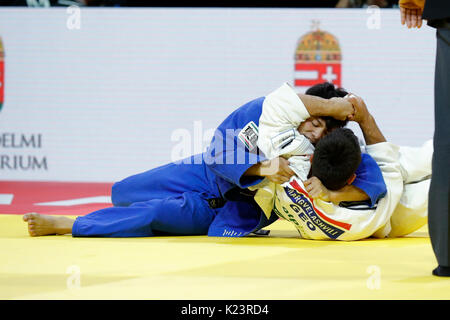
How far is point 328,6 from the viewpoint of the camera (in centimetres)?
638

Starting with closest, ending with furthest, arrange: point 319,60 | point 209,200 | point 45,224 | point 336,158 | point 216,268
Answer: point 216,268
point 336,158
point 45,224
point 209,200
point 319,60

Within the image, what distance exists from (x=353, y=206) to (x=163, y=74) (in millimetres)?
3927

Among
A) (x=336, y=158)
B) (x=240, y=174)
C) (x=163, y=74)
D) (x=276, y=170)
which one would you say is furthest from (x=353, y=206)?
(x=163, y=74)

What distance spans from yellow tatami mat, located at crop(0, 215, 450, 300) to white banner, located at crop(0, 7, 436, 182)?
10.9 ft

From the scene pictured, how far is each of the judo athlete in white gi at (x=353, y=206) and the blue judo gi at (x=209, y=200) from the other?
92 mm

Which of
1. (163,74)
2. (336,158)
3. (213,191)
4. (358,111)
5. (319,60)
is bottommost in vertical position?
(213,191)

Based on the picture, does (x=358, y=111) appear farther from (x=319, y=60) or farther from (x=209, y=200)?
(x=319, y=60)

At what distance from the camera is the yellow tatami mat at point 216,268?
5.46ft

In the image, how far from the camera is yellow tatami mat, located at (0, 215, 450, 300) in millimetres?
1665

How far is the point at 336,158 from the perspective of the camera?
8.48 feet

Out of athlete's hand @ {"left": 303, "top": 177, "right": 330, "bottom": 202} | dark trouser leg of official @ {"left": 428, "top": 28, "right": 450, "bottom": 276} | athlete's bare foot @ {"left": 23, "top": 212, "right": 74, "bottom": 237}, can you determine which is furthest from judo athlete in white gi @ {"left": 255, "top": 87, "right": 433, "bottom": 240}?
athlete's bare foot @ {"left": 23, "top": 212, "right": 74, "bottom": 237}

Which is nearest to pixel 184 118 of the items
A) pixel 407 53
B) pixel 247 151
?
pixel 407 53
